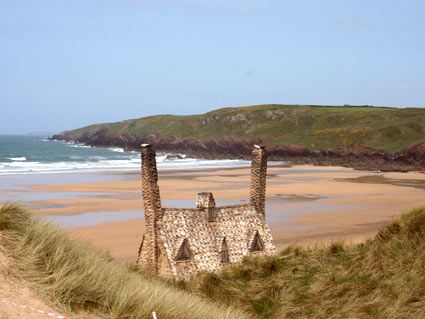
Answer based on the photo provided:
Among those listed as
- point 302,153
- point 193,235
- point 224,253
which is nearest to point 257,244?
point 224,253

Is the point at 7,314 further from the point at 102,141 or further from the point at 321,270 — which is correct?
the point at 102,141

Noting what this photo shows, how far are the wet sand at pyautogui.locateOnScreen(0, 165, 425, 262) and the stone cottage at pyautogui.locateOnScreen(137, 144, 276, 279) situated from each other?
1.94m

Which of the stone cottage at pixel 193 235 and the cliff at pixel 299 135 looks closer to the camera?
the stone cottage at pixel 193 235

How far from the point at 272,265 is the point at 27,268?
326 inches

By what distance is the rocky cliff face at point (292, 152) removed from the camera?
243 feet

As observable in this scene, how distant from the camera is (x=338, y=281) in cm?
1277

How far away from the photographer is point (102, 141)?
485 ft

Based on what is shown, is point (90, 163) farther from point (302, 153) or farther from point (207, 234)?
point (207, 234)

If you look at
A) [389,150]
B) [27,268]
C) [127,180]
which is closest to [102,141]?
[389,150]

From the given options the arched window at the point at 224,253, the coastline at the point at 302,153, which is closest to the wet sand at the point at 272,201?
the arched window at the point at 224,253

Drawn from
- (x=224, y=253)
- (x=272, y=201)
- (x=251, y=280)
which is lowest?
(x=272, y=201)

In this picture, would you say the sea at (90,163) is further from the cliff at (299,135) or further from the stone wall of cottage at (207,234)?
the stone wall of cottage at (207,234)

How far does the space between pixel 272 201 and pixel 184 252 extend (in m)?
24.1

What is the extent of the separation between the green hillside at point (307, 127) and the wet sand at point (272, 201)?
2766cm
